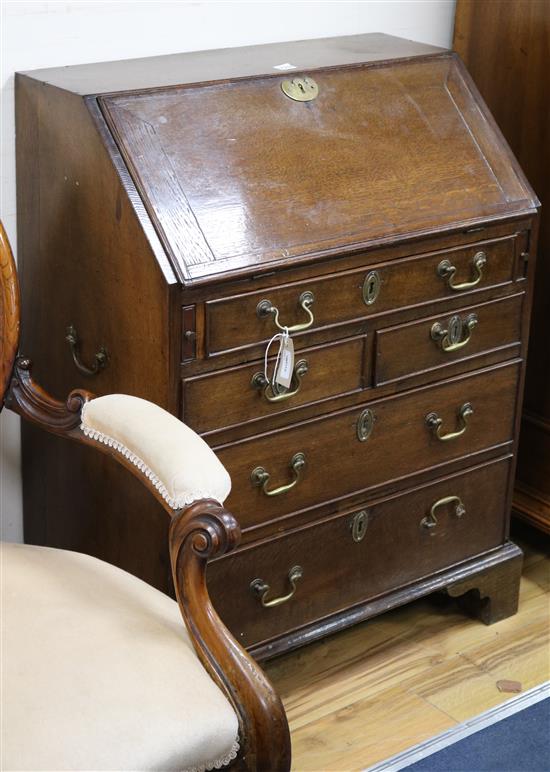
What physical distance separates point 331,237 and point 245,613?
0.68m

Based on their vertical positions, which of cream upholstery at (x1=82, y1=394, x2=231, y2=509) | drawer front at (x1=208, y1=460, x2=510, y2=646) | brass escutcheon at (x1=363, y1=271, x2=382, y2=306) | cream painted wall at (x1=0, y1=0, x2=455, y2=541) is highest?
cream painted wall at (x1=0, y1=0, x2=455, y2=541)

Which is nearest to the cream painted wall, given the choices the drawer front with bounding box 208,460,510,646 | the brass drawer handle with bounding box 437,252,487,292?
the drawer front with bounding box 208,460,510,646

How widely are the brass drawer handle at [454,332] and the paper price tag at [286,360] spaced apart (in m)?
0.35

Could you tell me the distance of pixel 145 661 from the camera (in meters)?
1.41

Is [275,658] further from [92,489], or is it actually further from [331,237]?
[331,237]

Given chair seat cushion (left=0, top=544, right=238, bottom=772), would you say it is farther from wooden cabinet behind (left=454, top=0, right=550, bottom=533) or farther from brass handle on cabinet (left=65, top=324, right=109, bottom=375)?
wooden cabinet behind (left=454, top=0, right=550, bottom=533)

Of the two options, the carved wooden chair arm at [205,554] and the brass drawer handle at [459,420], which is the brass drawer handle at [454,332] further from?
the carved wooden chair arm at [205,554]

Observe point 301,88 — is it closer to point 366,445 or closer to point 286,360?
point 286,360

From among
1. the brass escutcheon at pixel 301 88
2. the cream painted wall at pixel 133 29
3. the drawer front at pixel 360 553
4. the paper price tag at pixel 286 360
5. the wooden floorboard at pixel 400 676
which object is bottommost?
the wooden floorboard at pixel 400 676

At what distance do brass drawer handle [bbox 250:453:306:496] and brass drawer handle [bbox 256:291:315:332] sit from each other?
0.80 ft

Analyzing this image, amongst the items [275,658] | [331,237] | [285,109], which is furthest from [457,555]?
[285,109]

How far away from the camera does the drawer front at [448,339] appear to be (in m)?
2.02

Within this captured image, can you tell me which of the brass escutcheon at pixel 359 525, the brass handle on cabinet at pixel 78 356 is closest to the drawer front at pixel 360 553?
the brass escutcheon at pixel 359 525

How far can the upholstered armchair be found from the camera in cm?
131
